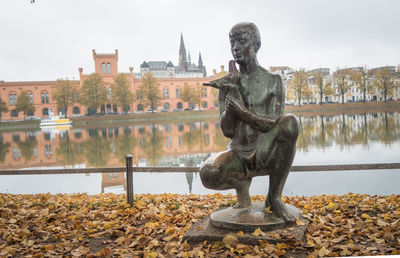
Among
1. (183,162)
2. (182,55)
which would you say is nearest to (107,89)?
(183,162)

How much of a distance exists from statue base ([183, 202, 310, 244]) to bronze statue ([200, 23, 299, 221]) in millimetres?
103

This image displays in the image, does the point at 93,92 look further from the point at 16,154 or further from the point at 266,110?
the point at 266,110

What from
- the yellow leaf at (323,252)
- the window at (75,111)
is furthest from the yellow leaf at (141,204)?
the window at (75,111)

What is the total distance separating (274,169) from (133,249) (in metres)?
1.51

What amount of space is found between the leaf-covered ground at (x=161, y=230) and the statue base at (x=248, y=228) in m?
0.06

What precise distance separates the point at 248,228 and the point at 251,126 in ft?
2.85

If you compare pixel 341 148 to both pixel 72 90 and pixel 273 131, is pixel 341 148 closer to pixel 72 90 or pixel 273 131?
pixel 273 131

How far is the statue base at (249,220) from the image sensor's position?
2.76 m

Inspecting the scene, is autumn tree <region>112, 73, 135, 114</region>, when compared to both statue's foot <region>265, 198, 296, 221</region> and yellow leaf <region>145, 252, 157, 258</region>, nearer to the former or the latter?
yellow leaf <region>145, 252, 157, 258</region>

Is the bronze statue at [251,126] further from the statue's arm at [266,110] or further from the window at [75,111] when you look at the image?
the window at [75,111]

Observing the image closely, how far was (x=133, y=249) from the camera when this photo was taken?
3.06 meters

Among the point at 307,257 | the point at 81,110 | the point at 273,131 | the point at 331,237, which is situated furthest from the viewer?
the point at 81,110

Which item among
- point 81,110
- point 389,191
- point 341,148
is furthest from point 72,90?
point 389,191

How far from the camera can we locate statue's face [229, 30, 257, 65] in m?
2.83
